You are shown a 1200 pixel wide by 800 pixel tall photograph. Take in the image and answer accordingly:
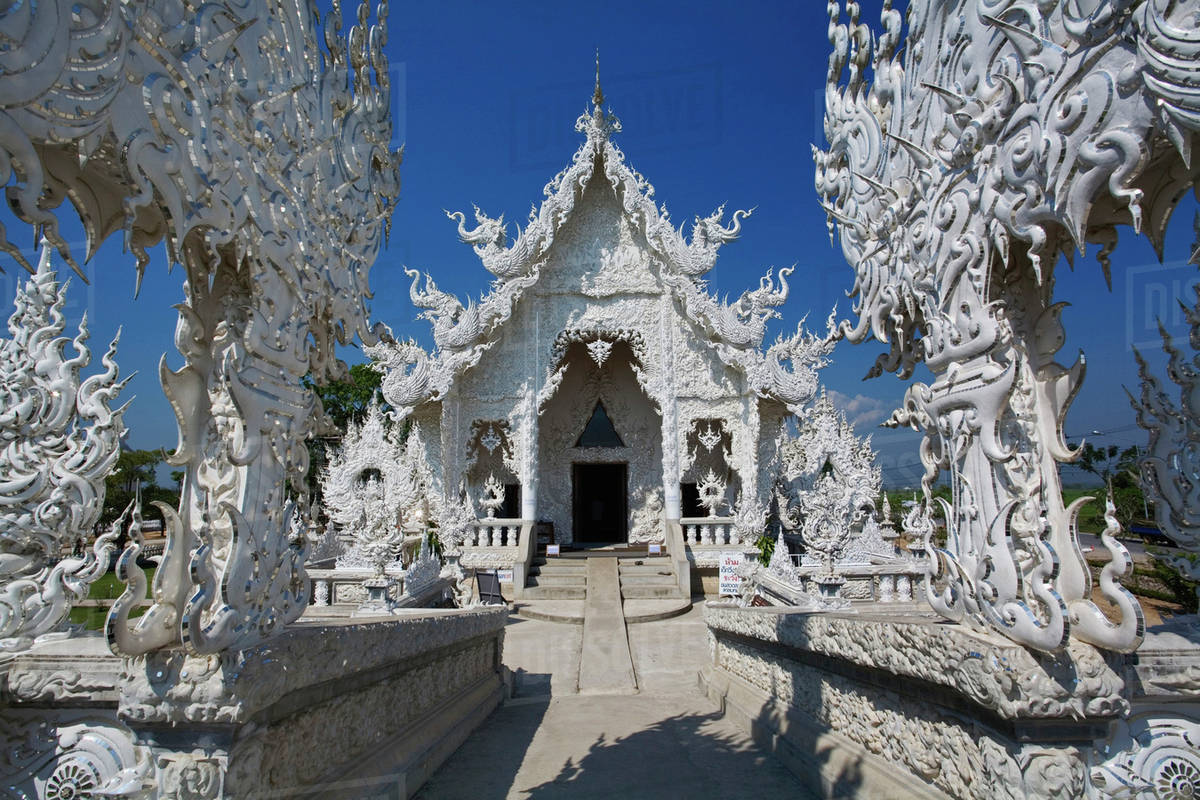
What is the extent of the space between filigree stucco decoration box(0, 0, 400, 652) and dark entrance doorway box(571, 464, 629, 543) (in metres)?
13.9

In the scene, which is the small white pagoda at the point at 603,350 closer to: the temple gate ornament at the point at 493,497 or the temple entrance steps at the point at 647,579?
the temple gate ornament at the point at 493,497

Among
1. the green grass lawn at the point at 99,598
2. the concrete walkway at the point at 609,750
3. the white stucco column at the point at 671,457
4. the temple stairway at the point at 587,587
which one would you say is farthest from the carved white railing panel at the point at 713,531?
the green grass lawn at the point at 99,598

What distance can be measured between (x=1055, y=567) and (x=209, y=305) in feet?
9.23

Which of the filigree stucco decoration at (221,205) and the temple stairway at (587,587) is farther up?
the filigree stucco decoration at (221,205)

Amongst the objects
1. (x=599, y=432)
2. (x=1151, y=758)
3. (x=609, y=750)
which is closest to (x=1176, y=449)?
(x=1151, y=758)

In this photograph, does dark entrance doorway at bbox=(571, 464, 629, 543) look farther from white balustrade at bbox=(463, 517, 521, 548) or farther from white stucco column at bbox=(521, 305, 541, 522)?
white balustrade at bbox=(463, 517, 521, 548)

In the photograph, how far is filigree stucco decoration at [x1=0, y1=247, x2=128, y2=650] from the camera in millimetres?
3227

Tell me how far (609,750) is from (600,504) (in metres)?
14.1

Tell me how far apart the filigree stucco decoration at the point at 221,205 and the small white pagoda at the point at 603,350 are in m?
10.3

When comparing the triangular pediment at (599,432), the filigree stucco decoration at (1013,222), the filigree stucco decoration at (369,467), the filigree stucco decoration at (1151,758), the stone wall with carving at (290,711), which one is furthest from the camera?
the triangular pediment at (599,432)

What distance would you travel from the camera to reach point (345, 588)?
824 centimetres

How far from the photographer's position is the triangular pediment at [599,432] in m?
15.7

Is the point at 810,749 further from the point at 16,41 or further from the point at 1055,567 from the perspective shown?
the point at 16,41

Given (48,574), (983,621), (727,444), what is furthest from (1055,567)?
(727,444)
